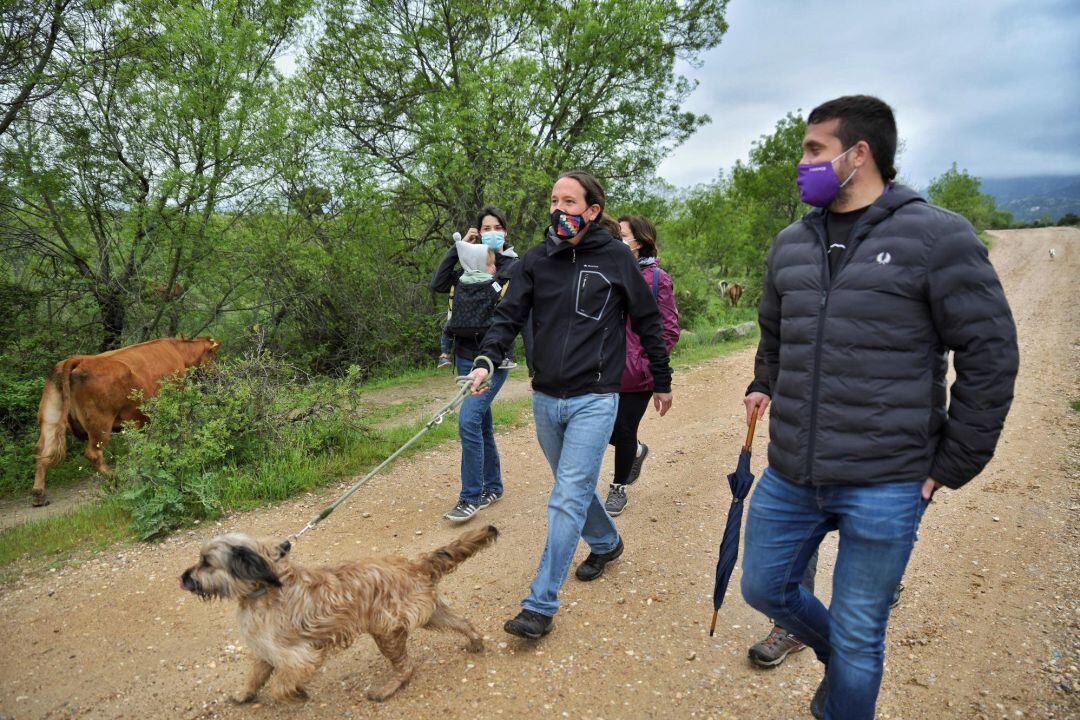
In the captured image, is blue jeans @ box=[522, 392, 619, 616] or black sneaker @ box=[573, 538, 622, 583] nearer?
blue jeans @ box=[522, 392, 619, 616]

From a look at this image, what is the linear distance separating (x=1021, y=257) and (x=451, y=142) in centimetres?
3117

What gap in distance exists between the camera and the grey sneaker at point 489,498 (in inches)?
206

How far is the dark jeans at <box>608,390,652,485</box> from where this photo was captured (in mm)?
4805

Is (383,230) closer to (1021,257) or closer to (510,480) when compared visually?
(510,480)

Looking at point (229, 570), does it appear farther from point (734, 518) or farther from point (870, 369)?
point (870, 369)

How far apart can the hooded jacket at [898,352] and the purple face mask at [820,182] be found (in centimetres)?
14

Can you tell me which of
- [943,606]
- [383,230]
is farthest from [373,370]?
[943,606]

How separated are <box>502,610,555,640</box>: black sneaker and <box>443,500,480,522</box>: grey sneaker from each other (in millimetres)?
1696

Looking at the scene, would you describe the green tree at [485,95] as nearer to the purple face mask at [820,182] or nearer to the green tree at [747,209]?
the green tree at [747,209]

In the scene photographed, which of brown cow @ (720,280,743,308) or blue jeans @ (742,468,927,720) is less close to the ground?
brown cow @ (720,280,743,308)

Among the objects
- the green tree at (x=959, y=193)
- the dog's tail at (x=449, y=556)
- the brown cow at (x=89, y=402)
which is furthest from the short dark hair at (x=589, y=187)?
the green tree at (x=959, y=193)

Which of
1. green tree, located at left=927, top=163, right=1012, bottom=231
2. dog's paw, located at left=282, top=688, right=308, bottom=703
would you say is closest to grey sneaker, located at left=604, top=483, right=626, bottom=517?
dog's paw, located at left=282, top=688, right=308, bottom=703

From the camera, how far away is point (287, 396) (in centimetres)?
628

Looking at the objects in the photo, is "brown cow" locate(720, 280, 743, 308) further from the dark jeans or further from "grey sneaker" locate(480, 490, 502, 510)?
"grey sneaker" locate(480, 490, 502, 510)
